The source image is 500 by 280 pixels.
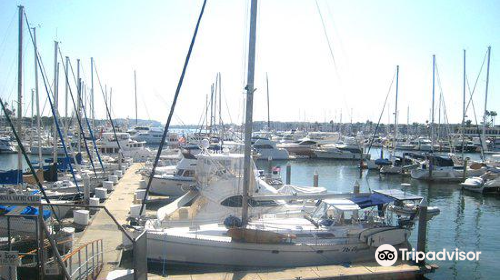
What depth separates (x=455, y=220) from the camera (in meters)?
23.7

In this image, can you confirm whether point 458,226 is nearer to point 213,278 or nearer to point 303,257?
point 303,257

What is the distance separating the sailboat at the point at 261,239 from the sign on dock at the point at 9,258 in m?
6.62

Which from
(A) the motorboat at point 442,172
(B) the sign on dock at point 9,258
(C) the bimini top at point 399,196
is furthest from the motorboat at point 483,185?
(B) the sign on dock at point 9,258

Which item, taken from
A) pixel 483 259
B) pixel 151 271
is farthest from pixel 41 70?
pixel 483 259

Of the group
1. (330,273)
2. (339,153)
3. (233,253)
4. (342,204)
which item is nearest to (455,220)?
(342,204)

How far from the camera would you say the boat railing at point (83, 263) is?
25.5 ft

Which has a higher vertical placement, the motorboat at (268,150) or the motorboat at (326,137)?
the motorboat at (326,137)

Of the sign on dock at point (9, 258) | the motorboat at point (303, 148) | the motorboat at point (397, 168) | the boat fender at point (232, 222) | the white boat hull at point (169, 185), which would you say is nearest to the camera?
the sign on dock at point (9, 258)

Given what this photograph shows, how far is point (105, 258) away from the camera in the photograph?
9.95 meters

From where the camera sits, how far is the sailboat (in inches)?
497

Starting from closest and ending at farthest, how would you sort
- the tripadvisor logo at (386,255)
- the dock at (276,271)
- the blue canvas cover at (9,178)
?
the dock at (276,271) → the tripadvisor logo at (386,255) → the blue canvas cover at (9,178)

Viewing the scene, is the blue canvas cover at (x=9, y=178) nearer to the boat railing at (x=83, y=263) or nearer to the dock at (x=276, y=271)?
the dock at (x=276, y=271)

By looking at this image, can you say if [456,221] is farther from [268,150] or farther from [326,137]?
[326,137]

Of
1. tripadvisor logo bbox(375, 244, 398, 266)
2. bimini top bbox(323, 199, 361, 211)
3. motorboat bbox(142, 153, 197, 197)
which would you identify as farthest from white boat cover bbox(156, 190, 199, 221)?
motorboat bbox(142, 153, 197, 197)
